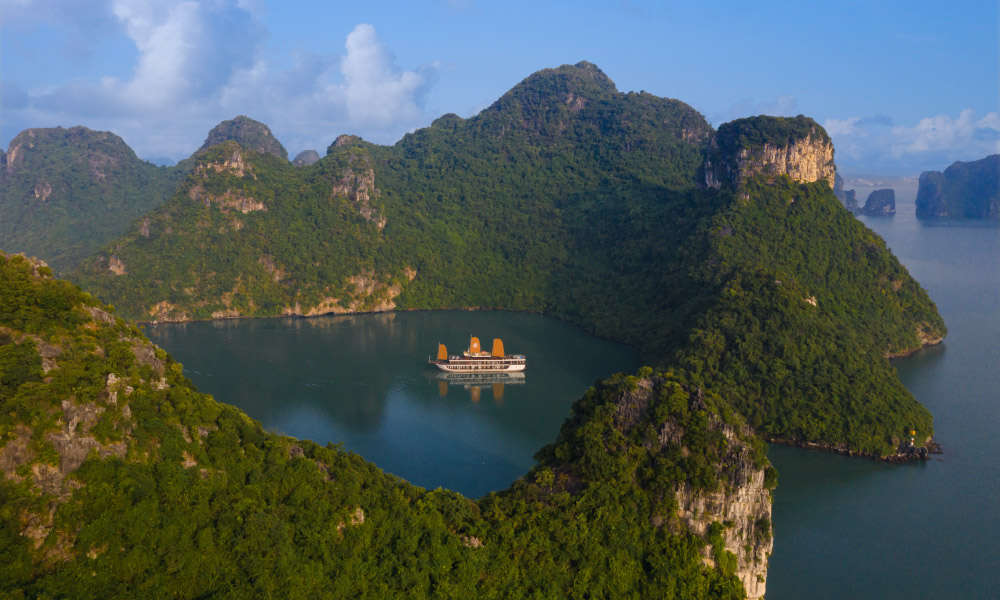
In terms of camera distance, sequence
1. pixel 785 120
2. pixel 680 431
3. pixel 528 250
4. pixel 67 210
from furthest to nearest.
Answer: pixel 67 210 → pixel 528 250 → pixel 785 120 → pixel 680 431

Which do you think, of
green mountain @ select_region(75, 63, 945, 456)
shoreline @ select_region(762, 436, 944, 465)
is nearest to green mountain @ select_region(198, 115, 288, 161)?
green mountain @ select_region(75, 63, 945, 456)

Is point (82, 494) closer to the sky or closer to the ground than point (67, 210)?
closer to the ground

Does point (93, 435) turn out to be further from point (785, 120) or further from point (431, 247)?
point (431, 247)

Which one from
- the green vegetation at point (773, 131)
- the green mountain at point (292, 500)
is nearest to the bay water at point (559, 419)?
the green mountain at point (292, 500)

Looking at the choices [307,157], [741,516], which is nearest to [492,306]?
[741,516]

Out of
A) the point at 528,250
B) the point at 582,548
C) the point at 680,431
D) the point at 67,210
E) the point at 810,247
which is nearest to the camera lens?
the point at 582,548

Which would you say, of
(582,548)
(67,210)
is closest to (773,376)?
(582,548)

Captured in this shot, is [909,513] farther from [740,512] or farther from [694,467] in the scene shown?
[694,467]

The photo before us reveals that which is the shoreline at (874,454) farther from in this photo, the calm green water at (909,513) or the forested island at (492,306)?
the calm green water at (909,513)
